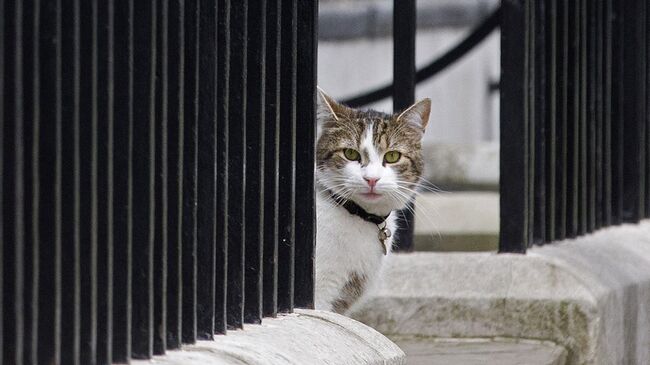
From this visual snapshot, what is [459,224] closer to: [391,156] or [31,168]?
[391,156]

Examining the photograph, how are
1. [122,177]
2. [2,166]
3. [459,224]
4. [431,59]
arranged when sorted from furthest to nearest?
[431,59], [459,224], [122,177], [2,166]

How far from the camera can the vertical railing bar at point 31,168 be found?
1.97 meters

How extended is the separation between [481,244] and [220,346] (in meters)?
4.65

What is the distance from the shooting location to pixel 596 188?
495 cm

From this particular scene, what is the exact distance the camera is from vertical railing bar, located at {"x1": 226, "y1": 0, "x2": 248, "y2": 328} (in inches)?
104

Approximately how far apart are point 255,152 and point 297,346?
0.47 m

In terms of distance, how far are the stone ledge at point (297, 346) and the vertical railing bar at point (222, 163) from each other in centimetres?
8

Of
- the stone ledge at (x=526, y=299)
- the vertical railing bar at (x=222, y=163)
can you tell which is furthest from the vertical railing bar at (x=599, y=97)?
the vertical railing bar at (x=222, y=163)

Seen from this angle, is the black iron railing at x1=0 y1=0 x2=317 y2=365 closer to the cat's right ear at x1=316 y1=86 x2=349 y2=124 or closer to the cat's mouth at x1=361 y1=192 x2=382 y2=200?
the cat's mouth at x1=361 y1=192 x2=382 y2=200

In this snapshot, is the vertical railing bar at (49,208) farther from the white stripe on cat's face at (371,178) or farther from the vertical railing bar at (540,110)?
the vertical railing bar at (540,110)

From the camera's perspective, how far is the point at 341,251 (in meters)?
4.27

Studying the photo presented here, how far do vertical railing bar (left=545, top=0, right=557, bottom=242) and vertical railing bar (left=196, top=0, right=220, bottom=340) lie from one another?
2.31 metres

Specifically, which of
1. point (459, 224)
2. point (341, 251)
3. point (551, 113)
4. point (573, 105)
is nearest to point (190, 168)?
point (341, 251)

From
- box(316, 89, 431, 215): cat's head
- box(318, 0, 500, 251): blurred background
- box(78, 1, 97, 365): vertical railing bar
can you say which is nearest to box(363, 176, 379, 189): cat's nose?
box(316, 89, 431, 215): cat's head
